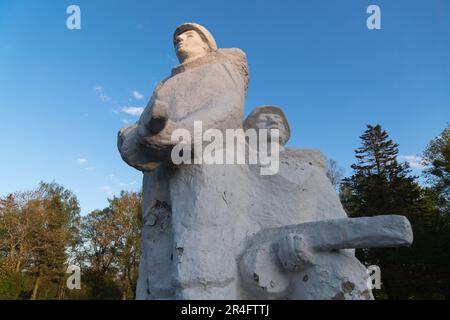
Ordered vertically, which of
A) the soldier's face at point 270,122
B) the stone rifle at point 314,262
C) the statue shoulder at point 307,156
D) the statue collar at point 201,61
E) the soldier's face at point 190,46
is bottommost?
the stone rifle at point 314,262

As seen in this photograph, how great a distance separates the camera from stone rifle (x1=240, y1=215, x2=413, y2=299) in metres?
2.01

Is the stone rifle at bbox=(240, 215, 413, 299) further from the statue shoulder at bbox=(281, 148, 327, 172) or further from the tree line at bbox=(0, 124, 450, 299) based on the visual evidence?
the tree line at bbox=(0, 124, 450, 299)

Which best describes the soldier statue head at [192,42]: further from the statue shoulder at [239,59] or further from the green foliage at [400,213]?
the green foliage at [400,213]

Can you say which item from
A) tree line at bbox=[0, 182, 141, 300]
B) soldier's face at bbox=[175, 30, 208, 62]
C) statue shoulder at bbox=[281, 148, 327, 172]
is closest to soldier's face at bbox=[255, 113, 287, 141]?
statue shoulder at bbox=[281, 148, 327, 172]

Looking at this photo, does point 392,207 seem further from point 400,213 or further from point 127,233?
point 127,233

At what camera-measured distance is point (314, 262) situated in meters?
2.10

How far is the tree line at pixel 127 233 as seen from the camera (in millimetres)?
17578

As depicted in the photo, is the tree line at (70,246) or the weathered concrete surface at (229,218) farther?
the tree line at (70,246)

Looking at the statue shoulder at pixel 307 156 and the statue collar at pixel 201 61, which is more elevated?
the statue collar at pixel 201 61

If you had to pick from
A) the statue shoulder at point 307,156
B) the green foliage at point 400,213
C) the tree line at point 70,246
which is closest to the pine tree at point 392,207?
the green foliage at point 400,213

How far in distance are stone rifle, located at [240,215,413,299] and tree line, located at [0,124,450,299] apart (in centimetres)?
1761

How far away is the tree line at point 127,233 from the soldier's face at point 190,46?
699 inches

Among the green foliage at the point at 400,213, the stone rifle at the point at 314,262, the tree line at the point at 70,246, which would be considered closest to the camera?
the stone rifle at the point at 314,262

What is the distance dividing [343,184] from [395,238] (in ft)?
75.2
